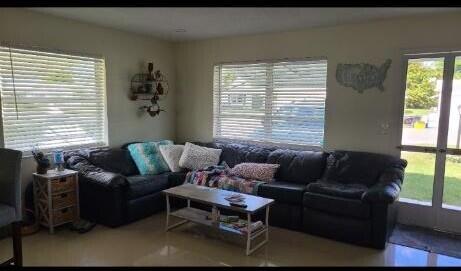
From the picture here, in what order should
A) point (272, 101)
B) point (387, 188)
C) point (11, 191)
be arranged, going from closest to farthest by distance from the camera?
point (11, 191) → point (387, 188) → point (272, 101)

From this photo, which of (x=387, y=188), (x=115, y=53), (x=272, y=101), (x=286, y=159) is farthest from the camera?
(x=272, y=101)

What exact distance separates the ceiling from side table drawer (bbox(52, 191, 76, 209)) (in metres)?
1.85

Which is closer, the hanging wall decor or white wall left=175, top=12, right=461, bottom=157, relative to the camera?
white wall left=175, top=12, right=461, bottom=157

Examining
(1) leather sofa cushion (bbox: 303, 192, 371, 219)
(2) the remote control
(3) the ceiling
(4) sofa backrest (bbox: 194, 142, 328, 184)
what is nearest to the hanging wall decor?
(3) the ceiling

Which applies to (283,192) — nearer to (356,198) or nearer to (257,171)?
(257,171)

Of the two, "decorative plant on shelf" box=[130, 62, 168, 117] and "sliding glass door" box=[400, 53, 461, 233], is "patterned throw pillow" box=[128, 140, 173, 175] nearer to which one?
"decorative plant on shelf" box=[130, 62, 168, 117]

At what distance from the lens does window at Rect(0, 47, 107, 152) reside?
3395 mm

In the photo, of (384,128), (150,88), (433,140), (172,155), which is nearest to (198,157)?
(172,155)

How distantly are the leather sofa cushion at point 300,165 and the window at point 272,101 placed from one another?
311 millimetres

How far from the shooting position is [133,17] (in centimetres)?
361

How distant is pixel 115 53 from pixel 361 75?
3107 mm

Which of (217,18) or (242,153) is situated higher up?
(217,18)

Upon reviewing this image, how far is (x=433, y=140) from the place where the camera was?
3572 millimetres

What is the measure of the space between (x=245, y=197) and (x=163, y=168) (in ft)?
4.77
